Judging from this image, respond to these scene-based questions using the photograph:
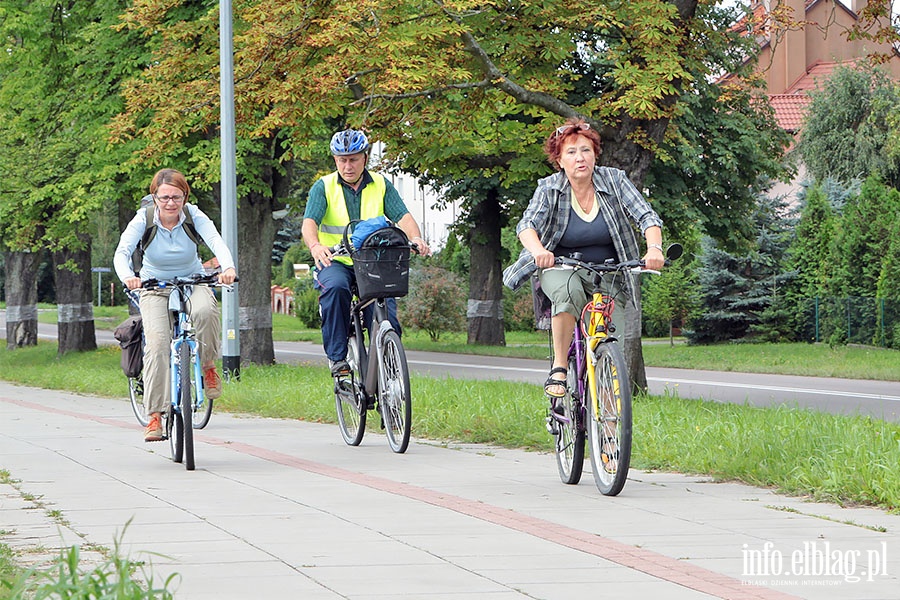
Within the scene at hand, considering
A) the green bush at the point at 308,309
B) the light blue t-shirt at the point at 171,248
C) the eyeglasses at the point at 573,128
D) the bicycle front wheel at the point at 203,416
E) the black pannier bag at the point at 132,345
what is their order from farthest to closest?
the green bush at the point at 308,309, the bicycle front wheel at the point at 203,416, the black pannier bag at the point at 132,345, the light blue t-shirt at the point at 171,248, the eyeglasses at the point at 573,128

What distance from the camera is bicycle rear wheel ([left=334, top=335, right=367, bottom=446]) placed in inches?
391

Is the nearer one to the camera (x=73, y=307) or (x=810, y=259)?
(x=73, y=307)

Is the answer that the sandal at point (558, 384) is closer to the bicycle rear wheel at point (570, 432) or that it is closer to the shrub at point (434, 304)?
the bicycle rear wheel at point (570, 432)

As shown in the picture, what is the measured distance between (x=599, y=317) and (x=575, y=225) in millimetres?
555

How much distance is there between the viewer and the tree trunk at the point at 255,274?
81.8ft

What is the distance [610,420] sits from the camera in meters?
7.27

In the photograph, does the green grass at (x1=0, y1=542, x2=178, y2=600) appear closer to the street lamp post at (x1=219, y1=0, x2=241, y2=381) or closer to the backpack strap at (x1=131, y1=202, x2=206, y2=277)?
the backpack strap at (x1=131, y1=202, x2=206, y2=277)

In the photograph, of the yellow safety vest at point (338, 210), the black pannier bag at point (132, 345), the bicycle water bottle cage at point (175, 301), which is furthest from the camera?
the black pannier bag at point (132, 345)

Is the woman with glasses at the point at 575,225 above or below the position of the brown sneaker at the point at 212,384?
above

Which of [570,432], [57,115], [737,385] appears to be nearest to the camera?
[570,432]

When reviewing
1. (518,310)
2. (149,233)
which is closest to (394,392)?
(149,233)

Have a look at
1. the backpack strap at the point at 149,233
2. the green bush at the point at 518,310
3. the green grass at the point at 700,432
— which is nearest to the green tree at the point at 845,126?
the green bush at the point at 518,310

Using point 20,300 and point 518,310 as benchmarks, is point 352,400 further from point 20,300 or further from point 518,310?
point 518,310

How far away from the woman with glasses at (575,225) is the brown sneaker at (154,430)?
2793 millimetres
